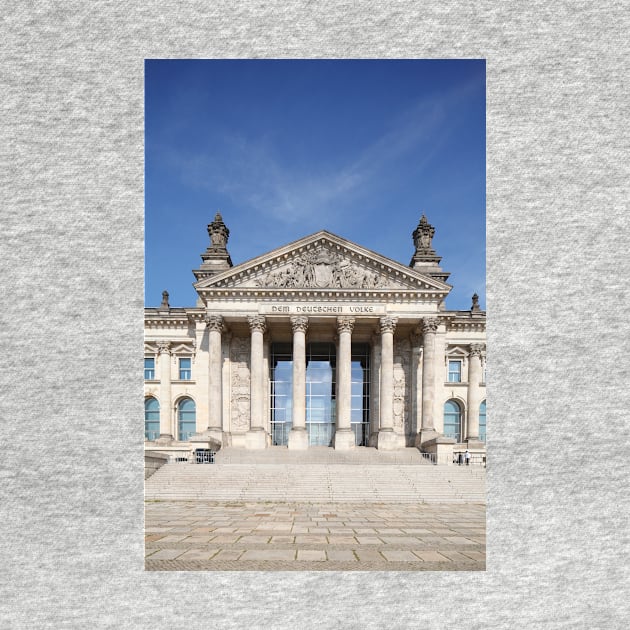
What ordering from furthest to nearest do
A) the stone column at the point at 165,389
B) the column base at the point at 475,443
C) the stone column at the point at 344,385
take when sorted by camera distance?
1. the stone column at the point at 165,389
2. the stone column at the point at 344,385
3. the column base at the point at 475,443

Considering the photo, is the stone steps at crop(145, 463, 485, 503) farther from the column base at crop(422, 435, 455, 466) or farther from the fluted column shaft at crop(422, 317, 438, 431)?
the fluted column shaft at crop(422, 317, 438, 431)

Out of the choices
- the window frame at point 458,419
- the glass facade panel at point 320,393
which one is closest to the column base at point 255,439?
the glass facade panel at point 320,393

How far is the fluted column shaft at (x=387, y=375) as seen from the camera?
1063 inches

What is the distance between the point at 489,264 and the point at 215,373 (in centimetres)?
2364

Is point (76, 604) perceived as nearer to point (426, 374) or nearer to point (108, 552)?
point (108, 552)

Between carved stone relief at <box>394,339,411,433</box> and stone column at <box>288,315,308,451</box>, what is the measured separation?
614 cm

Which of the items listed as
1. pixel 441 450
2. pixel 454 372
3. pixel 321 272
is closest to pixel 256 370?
pixel 321 272

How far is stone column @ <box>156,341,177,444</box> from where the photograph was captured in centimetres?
2960

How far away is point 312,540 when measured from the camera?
721 cm

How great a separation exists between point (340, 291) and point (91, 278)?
21303 mm

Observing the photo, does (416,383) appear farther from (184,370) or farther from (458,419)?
(184,370)

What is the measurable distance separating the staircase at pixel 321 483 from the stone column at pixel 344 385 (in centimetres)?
649

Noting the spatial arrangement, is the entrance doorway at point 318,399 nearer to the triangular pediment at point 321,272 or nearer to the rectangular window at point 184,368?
the triangular pediment at point 321,272

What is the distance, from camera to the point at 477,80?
20.4ft
